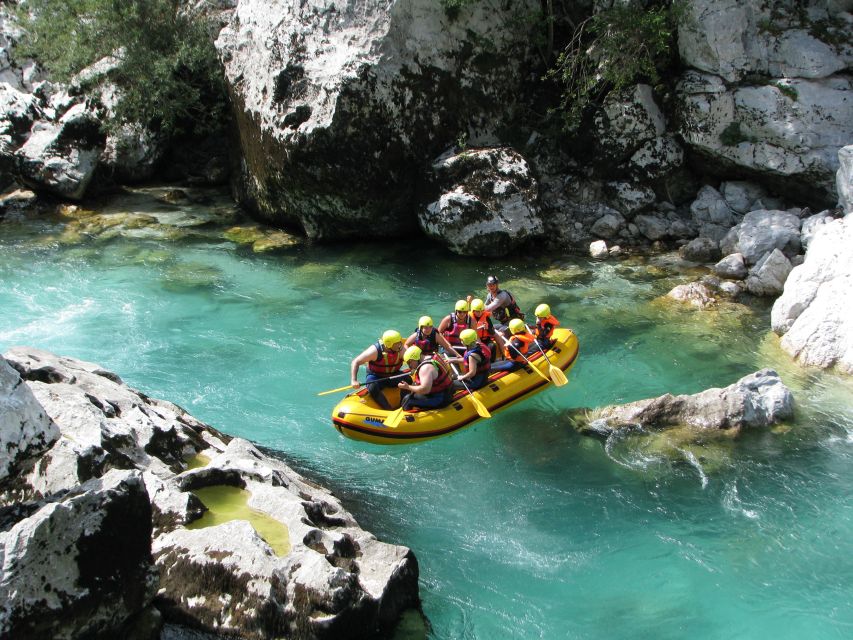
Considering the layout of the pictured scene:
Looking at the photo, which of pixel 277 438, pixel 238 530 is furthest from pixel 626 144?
pixel 238 530

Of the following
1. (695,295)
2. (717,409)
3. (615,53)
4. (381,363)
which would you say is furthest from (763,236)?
(381,363)

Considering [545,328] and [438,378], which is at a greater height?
[545,328]

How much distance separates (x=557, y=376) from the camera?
9328 millimetres

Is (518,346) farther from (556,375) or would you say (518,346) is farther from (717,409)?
(717,409)

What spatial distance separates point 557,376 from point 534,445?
1.10 metres

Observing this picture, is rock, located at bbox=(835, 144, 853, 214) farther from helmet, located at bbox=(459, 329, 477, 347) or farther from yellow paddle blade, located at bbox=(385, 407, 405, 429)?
yellow paddle blade, located at bbox=(385, 407, 405, 429)

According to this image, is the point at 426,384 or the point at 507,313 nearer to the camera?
the point at 426,384

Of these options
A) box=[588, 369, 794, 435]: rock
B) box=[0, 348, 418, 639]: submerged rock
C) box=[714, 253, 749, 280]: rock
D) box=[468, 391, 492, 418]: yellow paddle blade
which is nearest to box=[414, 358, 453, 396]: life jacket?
box=[468, 391, 492, 418]: yellow paddle blade

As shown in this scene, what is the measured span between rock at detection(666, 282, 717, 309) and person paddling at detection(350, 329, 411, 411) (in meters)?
5.84

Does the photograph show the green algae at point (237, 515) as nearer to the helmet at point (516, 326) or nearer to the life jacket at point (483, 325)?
the life jacket at point (483, 325)

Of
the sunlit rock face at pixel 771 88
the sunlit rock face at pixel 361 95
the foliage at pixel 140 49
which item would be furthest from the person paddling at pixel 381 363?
the foliage at pixel 140 49

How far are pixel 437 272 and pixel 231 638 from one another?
9668 millimetres

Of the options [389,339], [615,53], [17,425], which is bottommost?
[389,339]

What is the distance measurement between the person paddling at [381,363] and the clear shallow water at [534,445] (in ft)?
2.30
